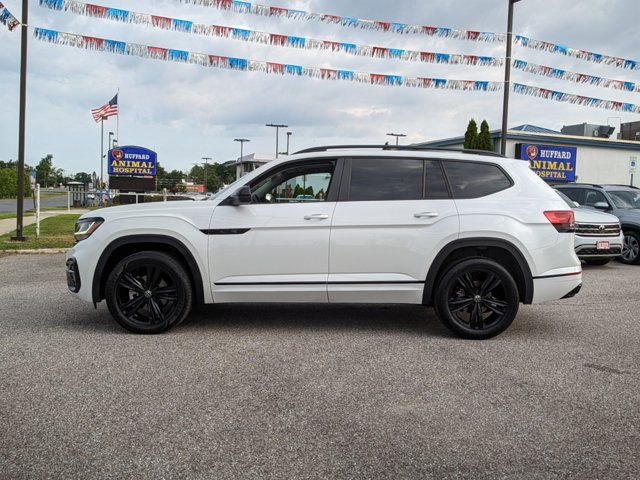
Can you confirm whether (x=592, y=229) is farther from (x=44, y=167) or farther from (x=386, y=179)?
(x=44, y=167)

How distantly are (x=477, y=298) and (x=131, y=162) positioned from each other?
22.2 m

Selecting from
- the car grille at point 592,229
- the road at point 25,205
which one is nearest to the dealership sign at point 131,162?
the road at point 25,205

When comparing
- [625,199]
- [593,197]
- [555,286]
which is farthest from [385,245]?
[625,199]

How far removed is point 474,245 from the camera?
5234 mm

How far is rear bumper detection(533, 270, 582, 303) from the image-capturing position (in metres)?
5.26

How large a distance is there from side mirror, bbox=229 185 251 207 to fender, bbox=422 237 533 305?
1844 mm

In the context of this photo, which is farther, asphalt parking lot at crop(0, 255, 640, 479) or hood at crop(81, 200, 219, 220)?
hood at crop(81, 200, 219, 220)

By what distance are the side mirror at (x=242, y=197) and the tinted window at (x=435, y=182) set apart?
1715mm

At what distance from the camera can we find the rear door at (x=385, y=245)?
17.0 ft

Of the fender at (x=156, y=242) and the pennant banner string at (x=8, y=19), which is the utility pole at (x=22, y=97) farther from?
the fender at (x=156, y=242)

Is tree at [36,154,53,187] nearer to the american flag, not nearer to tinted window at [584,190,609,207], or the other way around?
the american flag

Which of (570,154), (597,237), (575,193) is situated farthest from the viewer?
(570,154)

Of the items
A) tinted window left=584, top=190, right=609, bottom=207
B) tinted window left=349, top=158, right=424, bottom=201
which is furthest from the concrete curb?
tinted window left=584, top=190, right=609, bottom=207

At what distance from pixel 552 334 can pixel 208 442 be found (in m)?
3.89
